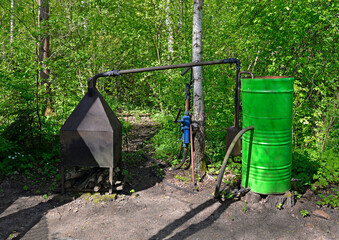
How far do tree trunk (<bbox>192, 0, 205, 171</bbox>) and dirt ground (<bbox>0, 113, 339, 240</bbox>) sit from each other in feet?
1.84

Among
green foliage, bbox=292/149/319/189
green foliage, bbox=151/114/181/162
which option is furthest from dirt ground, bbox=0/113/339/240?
green foliage, bbox=151/114/181/162

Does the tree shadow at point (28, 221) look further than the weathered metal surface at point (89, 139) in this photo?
No

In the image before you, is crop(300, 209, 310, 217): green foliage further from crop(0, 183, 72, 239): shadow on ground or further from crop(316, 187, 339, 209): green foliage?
crop(0, 183, 72, 239): shadow on ground

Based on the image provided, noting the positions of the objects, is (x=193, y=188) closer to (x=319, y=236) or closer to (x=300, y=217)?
(x=300, y=217)

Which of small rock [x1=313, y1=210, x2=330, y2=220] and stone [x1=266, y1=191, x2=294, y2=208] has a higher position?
stone [x1=266, y1=191, x2=294, y2=208]

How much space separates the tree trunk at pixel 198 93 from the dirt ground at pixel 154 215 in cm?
56

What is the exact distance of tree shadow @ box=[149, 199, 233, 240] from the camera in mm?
3723

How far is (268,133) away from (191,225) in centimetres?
173

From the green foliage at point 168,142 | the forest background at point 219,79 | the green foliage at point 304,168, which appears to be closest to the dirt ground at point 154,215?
the green foliage at point 304,168

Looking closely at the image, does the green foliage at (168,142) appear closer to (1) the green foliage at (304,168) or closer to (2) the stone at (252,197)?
(2) the stone at (252,197)

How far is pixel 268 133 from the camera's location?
4160 mm

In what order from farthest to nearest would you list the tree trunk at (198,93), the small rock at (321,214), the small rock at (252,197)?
the tree trunk at (198,93)
the small rock at (252,197)
the small rock at (321,214)

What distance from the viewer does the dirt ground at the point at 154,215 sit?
3.75 meters

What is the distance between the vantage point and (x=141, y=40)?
1180cm
